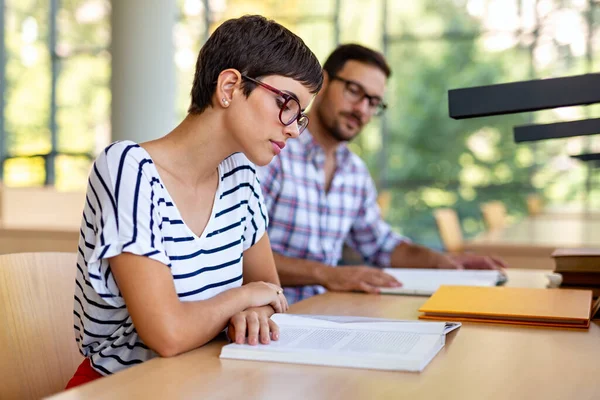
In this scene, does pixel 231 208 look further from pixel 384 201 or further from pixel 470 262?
pixel 384 201

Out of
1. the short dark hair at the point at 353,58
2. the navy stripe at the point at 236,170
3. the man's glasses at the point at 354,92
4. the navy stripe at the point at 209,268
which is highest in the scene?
the short dark hair at the point at 353,58

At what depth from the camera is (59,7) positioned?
891 centimetres

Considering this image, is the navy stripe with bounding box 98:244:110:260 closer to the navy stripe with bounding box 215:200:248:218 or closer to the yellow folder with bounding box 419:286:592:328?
the navy stripe with bounding box 215:200:248:218

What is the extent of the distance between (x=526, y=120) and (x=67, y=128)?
5.14m

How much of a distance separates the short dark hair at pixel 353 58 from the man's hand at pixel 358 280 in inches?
33.0

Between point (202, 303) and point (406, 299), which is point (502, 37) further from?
point (202, 303)

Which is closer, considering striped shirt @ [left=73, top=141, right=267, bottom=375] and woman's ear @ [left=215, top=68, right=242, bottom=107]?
striped shirt @ [left=73, top=141, right=267, bottom=375]

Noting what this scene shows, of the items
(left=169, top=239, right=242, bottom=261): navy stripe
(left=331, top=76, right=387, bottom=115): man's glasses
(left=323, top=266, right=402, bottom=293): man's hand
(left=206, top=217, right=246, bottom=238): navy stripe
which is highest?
(left=331, top=76, right=387, bottom=115): man's glasses

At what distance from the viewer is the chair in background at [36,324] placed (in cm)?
132

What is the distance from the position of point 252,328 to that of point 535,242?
2632 mm

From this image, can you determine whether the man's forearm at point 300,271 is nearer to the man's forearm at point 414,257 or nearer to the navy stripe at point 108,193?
the man's forearm at point 414,257

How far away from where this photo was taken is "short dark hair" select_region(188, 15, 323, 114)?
1.32 meters

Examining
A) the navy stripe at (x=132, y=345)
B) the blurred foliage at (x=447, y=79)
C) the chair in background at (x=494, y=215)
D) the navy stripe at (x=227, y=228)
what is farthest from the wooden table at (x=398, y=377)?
the blurred foliage at (x=447, y=79)

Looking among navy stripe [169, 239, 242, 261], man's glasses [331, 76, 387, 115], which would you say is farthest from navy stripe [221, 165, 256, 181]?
man's glasses [331, 76, 387, 115]
